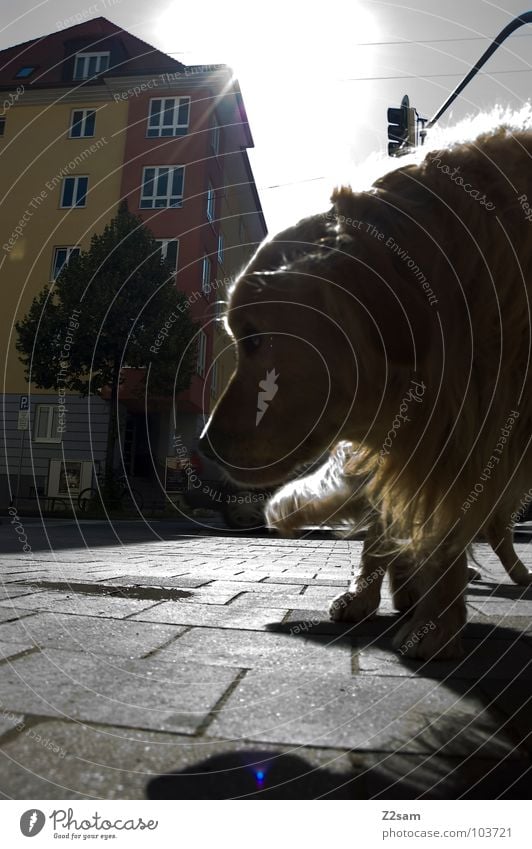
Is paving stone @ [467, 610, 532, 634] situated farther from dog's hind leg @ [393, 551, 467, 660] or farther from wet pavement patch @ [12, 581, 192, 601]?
wet pavement patch @ [12, 581, 192, 601]

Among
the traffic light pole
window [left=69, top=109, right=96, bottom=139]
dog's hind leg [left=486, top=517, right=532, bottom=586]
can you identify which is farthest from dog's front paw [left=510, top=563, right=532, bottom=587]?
window [left=69, top=109, right=96, bottom=139]

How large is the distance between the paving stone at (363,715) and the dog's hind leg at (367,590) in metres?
0.95

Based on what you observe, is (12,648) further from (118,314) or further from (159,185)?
(159,185)

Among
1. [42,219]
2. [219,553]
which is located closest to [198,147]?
[42,219]

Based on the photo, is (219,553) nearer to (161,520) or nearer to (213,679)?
(213,679)

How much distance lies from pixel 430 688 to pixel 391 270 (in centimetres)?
112

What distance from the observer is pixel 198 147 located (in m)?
9.27

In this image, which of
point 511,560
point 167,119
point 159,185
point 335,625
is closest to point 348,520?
point 335,625

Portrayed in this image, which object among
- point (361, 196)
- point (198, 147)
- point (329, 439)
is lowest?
point (329, 439)

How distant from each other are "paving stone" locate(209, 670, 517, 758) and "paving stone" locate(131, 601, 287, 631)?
769 mm

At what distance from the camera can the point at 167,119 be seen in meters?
9.89

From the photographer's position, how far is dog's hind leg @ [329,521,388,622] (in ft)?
8.54

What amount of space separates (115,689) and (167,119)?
1005 centimetres

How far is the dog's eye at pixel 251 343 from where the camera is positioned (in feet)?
6.27
